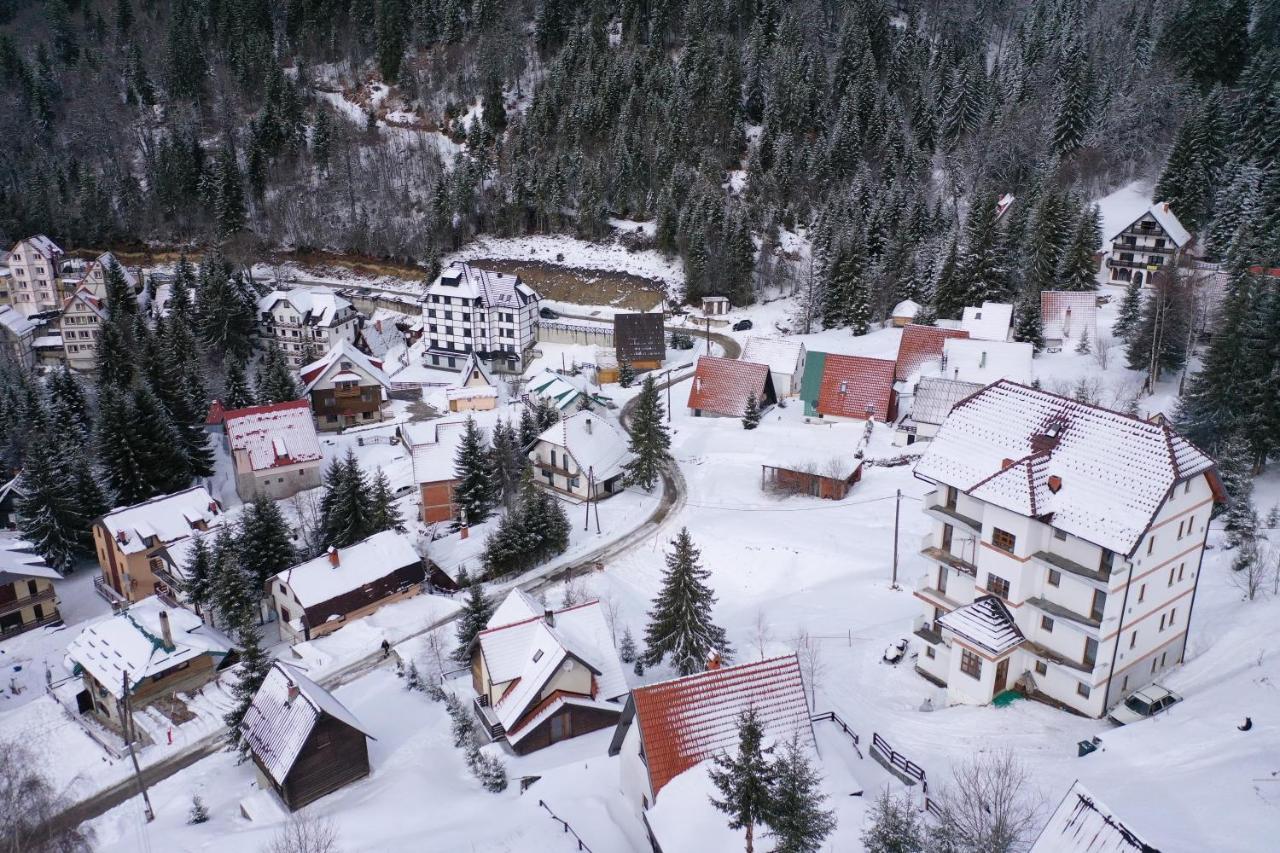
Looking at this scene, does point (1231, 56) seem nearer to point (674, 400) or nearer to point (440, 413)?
point (674, 400)

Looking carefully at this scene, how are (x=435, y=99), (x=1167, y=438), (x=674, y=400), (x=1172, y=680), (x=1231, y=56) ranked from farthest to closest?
(x=435, y=99)
(x=1231, y=56)
(x=674, y=400)
(x=1172, y=680)
(x=1167, y=438)

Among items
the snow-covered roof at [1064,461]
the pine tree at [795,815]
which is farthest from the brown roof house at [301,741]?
the snow-covered roof at [1064,461]

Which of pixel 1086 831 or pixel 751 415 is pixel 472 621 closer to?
pixel 1086 831

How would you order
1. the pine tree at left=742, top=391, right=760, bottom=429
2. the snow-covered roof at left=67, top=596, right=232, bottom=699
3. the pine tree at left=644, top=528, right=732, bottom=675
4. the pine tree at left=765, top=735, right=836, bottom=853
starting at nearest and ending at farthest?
the pine tree at left=765, top=735, right=836, bottom=853 < the pine tree at left=644, top=528, right=732, bottom=675 < the snow-covered roof at left=67, top=596, right=232, bottom=699 < the pine tree at left=742, top=391, right=760, bottom=429

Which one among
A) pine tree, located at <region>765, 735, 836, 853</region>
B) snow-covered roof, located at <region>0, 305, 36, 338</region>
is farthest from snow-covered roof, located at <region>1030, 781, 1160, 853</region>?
snow-covered roof, located at <region>0, 305, 36, 338</region>

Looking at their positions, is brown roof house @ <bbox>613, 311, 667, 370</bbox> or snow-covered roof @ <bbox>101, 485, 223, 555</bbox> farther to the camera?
brown roof house @ <bbox>613, 311, 667, 370</bbox>

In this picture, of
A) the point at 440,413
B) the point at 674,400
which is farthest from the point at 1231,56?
the point at 440,413

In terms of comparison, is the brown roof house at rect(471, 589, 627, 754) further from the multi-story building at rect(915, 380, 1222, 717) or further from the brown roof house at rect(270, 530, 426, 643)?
the multi-story building at rect(915, 380, 1222, 717)
